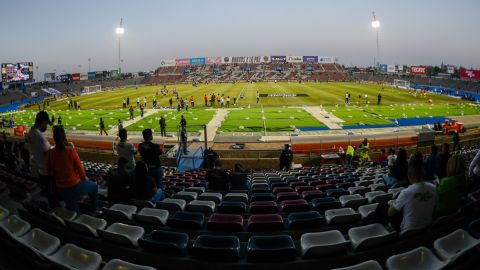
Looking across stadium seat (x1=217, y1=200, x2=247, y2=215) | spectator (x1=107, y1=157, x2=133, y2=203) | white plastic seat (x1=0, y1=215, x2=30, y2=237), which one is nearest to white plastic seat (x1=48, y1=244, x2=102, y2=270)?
white plastic seat (x1=0, y1=215, x2=30, y2=237)

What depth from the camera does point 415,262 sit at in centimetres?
376

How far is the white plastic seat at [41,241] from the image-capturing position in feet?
14.5

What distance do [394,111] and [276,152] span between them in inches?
975

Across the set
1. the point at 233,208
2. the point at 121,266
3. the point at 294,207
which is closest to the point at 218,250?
the point at 121,266

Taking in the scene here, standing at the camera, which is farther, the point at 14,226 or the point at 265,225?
the point at 265,225

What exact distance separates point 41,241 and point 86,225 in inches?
23.7

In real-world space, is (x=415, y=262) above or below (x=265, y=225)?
above

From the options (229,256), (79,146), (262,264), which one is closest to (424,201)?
(262,264)

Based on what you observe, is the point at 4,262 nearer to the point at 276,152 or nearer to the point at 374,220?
the point at 374,220

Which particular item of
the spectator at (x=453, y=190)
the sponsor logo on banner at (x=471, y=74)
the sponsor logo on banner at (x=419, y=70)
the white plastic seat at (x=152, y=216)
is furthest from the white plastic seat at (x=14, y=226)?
the sponsor logo on banner at (x=419, y=70)

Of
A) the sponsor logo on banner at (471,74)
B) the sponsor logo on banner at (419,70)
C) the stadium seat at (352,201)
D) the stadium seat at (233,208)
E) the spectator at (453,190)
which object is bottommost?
the stadium seat at (233,208)

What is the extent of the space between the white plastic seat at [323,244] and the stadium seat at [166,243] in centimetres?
163

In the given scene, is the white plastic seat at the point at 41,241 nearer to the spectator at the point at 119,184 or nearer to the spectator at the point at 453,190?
the spectator at the point at 119,184

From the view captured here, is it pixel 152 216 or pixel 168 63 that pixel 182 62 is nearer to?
pixel 168 63
